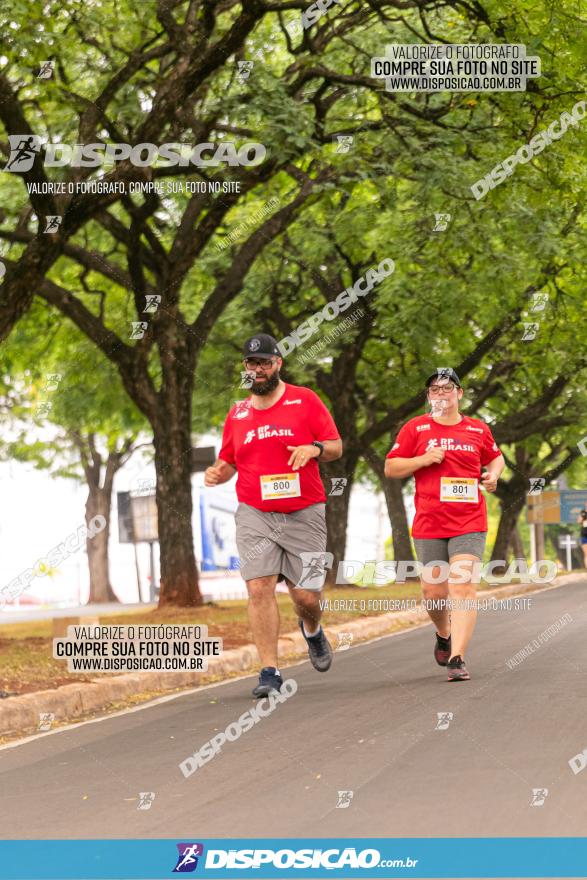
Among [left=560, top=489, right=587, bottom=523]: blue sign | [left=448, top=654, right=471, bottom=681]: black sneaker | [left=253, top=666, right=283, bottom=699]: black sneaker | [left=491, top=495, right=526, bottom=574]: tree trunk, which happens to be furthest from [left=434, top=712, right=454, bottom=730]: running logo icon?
[left=560, top=489, right=587, bottom=523]: blue sign

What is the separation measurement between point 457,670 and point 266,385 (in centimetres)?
264

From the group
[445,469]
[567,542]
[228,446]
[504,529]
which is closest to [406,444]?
[445,469]

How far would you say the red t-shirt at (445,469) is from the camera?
414 inches

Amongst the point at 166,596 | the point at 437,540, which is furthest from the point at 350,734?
the point at 166,596

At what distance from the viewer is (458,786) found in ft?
20.6

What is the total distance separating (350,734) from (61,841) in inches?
113

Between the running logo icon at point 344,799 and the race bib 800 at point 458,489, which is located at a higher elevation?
the race bib 800 at point 458,489

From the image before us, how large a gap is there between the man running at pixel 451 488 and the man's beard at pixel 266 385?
124 centimetres

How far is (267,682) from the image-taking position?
31.8 feet

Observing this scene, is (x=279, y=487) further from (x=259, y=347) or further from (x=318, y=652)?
(x=318, y=652)

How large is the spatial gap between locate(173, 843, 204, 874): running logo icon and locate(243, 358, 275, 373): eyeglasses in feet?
15.5

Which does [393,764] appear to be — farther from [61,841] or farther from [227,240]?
[227,240]

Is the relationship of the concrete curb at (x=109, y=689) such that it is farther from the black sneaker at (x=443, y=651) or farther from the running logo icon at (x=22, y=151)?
the running logo icon at (x=22, y=151)

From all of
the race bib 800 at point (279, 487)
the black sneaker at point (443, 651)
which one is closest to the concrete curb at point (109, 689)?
the race bib 800 at point (279, 487)
